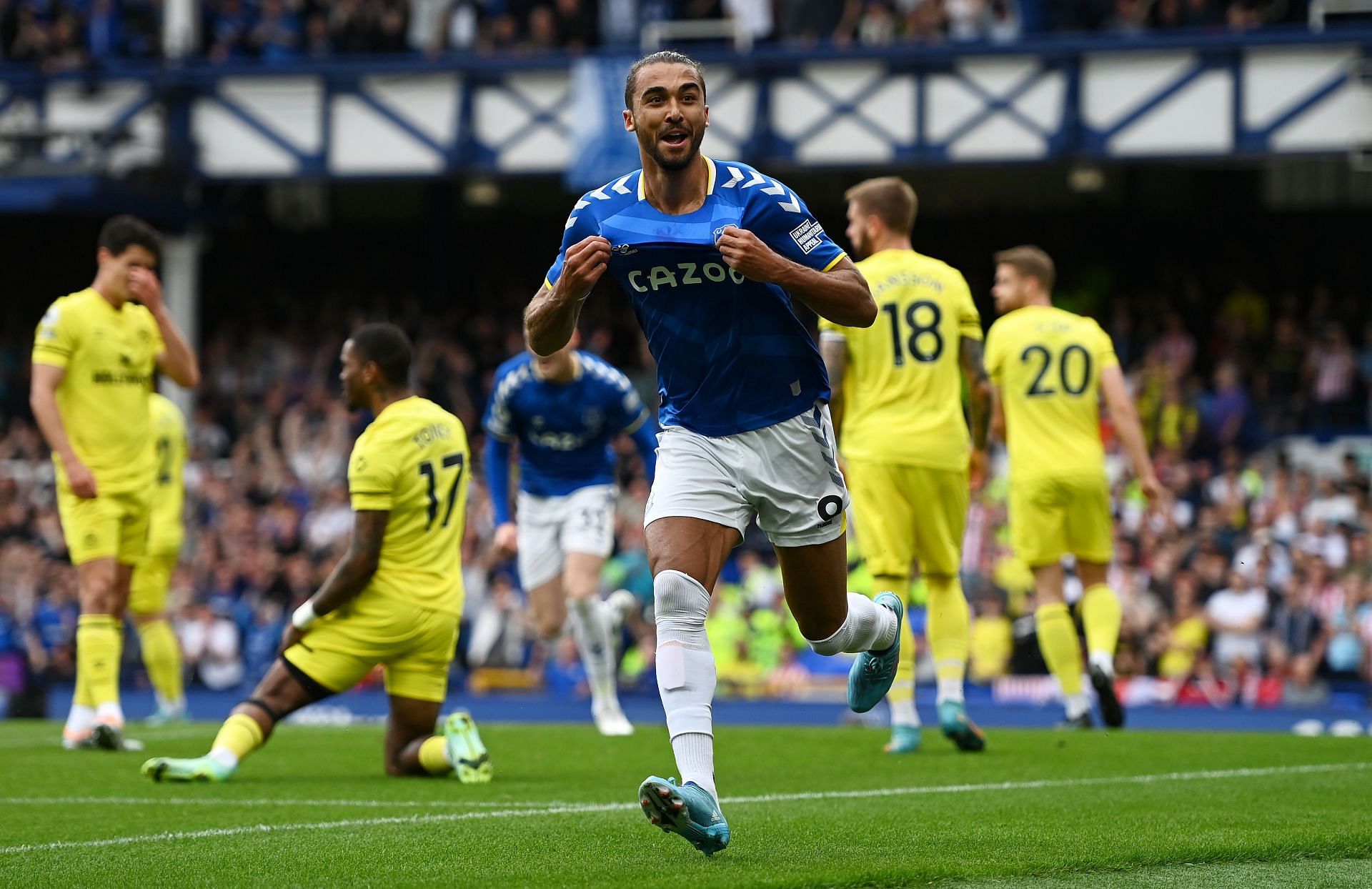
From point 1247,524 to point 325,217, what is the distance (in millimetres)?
16524

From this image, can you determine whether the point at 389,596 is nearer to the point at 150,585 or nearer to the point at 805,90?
the point at 150,585

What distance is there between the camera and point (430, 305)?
27578mm

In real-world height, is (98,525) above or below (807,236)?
below

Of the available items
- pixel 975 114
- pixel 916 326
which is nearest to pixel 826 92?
pixel 975 114

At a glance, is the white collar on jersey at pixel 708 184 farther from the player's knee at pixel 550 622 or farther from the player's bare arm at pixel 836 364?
the player's knee at pixel 550 622

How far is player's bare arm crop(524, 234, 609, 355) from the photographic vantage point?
5359 mm

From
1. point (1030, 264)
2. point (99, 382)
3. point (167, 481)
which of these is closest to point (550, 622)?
point (167, 481)

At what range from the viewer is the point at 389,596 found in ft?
26.6

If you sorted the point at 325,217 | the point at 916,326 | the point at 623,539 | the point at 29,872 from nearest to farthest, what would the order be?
the point at 29,872 < the point at 916,326 < the point at 623,539 < the point at 325,217

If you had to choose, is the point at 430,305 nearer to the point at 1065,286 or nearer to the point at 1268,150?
the point at 1065,286

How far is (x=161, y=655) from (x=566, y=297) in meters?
7.61

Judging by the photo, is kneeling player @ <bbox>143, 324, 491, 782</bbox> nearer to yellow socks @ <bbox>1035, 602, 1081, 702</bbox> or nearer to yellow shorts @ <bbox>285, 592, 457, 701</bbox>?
yellow shorts @ <bbox>285, 592, 457, 701</bbox>

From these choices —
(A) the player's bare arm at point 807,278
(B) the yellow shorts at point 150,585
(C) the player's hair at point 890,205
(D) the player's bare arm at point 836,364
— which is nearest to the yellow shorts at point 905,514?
(D) the player's bare arm at point 836,364

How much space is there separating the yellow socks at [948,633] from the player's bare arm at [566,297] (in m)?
4.10
